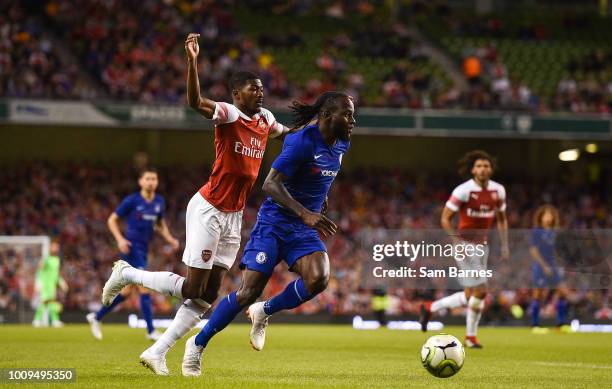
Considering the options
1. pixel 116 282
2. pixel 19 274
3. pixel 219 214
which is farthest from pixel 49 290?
→ pixel 219 214

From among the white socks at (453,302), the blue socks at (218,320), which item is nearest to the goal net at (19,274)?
the white socks at (453,302)

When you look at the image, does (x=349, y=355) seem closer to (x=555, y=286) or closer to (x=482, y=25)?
(x=555, y=286)

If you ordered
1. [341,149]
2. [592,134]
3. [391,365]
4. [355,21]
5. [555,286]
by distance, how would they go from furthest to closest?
[355,21] → [592,134] → [555,286] → [391,365] → [341,149]

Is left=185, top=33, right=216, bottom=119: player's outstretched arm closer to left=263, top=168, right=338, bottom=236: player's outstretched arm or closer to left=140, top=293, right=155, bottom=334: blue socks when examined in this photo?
left=263, top=168, right=338, bottom=236: player's outstretched arm

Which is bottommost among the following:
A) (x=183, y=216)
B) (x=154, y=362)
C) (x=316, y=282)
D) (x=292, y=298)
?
(x=154, y=362)

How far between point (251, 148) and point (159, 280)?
4.67 feet

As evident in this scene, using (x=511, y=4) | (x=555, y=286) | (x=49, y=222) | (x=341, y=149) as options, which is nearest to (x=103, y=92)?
(x=49, y=222)

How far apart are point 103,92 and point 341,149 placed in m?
19.3

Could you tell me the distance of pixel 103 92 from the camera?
27.2 meters

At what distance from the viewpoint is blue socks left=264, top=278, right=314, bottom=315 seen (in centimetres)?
877

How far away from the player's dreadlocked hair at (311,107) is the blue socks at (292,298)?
1.47m

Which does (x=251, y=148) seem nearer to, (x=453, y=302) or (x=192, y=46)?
(x=192, y=46)

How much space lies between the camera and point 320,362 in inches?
434

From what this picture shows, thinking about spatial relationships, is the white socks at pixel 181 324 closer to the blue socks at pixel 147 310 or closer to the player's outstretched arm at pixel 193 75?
the player's outstretched arm at pixel 193 75
